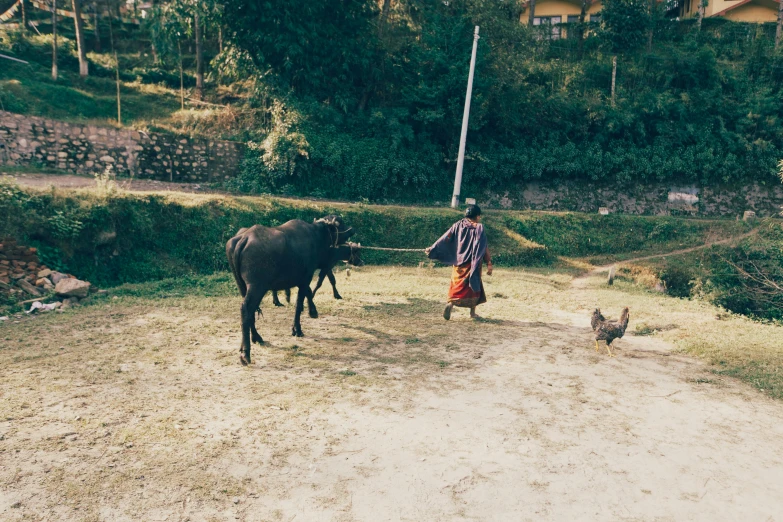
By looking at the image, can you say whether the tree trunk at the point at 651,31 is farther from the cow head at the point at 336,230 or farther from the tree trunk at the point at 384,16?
the cow head at the point at 336,230

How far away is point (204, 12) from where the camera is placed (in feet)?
63.2

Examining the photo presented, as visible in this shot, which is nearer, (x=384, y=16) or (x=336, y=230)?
(x=336, y=230)

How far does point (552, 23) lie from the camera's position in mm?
33125

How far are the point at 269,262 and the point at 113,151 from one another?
43.2 feet

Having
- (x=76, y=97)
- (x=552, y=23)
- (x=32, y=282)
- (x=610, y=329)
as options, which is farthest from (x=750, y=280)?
(x=552, y=23)

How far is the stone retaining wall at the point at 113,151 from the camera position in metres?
16.0

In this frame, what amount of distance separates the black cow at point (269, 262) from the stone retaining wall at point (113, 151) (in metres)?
12.1

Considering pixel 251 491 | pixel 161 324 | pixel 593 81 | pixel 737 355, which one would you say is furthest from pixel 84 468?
pixel 593 81

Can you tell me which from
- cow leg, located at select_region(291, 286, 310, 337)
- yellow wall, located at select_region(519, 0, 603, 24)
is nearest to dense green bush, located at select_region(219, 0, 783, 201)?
yellow wall, located at select_region(519, 0, 603, 24)

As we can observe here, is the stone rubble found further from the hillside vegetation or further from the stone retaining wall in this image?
the hillside vegetation

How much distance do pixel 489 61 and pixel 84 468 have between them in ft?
68.3

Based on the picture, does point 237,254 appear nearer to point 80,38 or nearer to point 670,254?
point 670,254

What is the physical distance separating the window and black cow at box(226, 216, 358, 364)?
2701 centimetres

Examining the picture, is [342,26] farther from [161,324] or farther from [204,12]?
[161,324]
